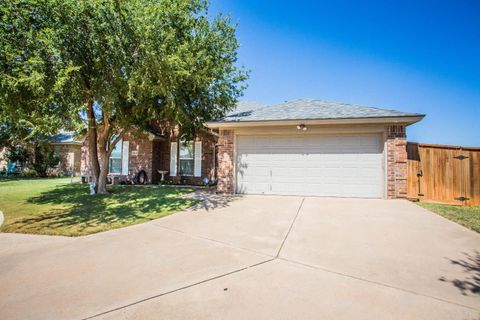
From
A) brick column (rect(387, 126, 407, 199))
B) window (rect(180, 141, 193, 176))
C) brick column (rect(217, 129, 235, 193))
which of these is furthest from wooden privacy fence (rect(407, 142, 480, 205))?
window (rect(180, 141, 193, 176))

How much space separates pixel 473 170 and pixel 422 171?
4.61 ft

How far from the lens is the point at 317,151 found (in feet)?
30.0

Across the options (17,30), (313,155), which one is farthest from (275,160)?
(17,30)

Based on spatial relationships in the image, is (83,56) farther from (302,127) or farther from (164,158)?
(164,158)

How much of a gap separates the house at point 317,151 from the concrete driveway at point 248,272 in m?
3.48

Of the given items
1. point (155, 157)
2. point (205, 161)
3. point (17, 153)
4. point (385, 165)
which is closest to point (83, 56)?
point (155, 157)

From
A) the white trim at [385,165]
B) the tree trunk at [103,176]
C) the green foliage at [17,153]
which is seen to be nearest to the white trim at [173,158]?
the tree trunk at [103,176]

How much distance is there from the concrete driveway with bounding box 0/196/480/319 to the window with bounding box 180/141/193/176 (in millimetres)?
9292

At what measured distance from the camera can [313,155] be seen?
9.20 meters

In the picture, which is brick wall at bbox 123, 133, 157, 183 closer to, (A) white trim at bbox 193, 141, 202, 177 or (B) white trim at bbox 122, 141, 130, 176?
(B) white trim at bbox 122, 141, 130, 176

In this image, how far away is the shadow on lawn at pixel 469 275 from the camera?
8.64 ft

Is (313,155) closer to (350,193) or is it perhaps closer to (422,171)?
(350,193)

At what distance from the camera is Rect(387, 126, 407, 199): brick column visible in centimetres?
834

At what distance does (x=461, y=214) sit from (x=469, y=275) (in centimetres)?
471
